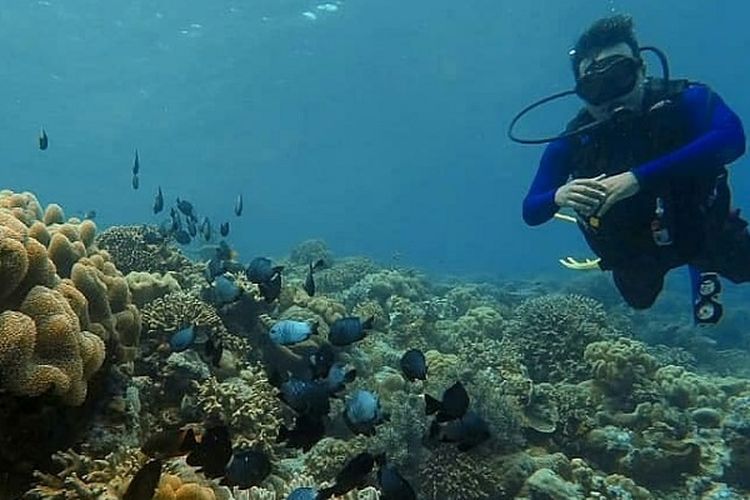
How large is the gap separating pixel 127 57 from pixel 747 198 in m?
109

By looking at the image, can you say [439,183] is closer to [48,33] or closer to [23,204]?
[48,33]

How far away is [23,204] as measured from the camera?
5.94 metres

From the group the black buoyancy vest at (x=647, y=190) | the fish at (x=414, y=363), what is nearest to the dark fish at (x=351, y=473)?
the fish at (x=414, y=363)

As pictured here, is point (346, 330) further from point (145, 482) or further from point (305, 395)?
point (145, 482)

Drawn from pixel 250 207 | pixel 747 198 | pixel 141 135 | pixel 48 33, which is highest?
pixel 48 33

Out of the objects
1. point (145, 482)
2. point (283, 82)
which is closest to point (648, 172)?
point (145, 482)

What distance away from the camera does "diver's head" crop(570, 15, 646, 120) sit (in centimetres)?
675

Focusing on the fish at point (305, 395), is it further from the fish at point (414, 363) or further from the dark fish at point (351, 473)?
the fish at point (414, 363)

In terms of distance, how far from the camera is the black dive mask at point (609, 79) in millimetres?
6724

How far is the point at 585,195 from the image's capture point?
20.4 feet

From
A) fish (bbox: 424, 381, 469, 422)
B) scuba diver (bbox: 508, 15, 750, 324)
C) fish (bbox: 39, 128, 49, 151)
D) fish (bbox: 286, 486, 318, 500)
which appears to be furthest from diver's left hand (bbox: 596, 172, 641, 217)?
fish (bbox: 39, 128, 49, 151)

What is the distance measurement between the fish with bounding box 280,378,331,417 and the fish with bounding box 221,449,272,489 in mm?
829

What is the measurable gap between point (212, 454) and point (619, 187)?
4431 millimetres

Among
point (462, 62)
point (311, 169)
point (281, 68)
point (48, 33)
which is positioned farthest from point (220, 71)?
point (311, 169)
